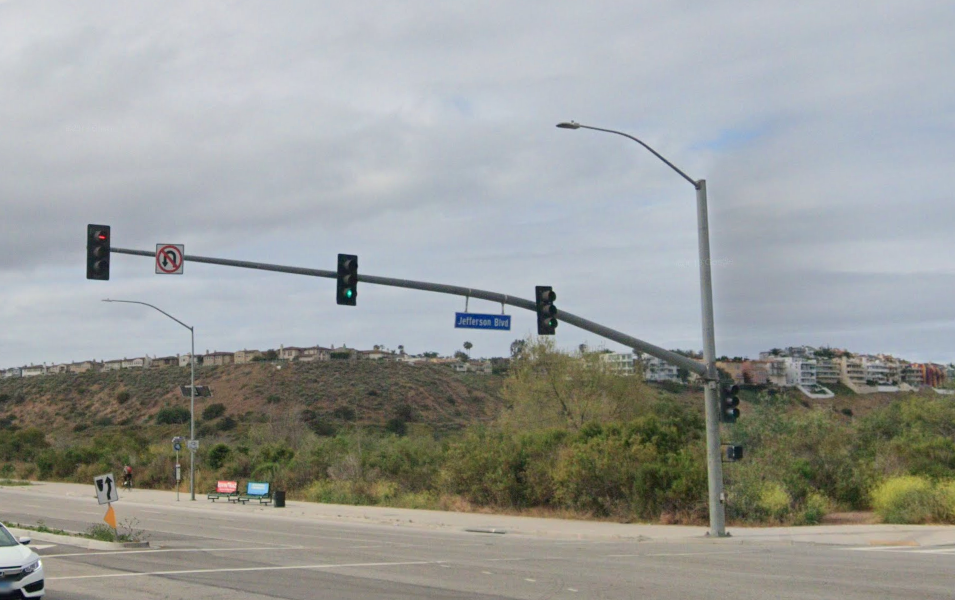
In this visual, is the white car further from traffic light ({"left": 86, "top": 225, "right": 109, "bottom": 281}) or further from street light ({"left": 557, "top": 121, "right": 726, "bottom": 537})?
street light ({"left": 557, "top": 121, "right": 726, "bottom": 537})

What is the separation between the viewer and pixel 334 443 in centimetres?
4738

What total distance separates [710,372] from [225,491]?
2840 cm

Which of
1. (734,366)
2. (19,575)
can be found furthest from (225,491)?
(734,366)

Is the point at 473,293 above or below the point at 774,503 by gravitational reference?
above

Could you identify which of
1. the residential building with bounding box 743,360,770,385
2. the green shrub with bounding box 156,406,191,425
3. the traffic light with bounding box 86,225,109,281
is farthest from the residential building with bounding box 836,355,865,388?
the traffic light with bounding box 86,225,109,281

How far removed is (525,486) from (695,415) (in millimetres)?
7912

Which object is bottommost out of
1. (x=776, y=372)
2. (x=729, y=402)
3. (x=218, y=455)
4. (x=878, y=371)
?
(x=218, y=455)

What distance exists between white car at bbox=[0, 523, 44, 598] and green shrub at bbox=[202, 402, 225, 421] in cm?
7770

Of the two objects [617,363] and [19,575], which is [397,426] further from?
[19,575]

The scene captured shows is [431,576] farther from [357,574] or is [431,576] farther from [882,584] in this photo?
[882,584]

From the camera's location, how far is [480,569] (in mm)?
17703

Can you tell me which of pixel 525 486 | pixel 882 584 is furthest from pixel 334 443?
pixel 882 584

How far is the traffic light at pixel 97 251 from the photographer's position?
18.8 m

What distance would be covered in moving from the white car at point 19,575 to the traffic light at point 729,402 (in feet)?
54.4
